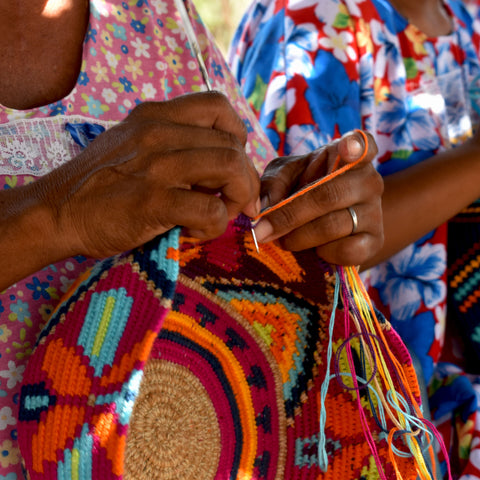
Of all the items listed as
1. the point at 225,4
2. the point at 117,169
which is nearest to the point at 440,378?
the point at 117,169

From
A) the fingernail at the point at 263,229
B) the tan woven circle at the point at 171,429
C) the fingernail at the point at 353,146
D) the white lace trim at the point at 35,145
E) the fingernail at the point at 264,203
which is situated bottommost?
the tan woven circle at the point at 171,429

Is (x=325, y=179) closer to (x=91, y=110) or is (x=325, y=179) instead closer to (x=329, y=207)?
(x=329, y=207)

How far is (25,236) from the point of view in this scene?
0.52m

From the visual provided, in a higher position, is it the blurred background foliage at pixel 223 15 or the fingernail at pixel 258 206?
the blurred background foliage at pixel 223 15

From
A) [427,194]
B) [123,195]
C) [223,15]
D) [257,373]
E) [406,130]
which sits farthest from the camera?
[223,15]

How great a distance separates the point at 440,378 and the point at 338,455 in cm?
50

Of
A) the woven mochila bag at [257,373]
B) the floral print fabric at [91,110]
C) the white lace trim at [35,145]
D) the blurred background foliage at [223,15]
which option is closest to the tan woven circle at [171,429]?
the woven mochila bag at [257,373]

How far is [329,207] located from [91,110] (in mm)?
338

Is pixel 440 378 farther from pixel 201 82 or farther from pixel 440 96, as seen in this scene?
pixel 201 82

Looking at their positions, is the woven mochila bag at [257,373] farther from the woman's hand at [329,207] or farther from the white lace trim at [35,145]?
the white lace trim at [35,145]

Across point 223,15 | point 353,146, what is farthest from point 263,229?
point 223,15

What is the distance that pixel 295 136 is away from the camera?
1108 mm

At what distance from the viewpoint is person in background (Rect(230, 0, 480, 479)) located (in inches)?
42.1

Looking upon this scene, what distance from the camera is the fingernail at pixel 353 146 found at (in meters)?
0.69
